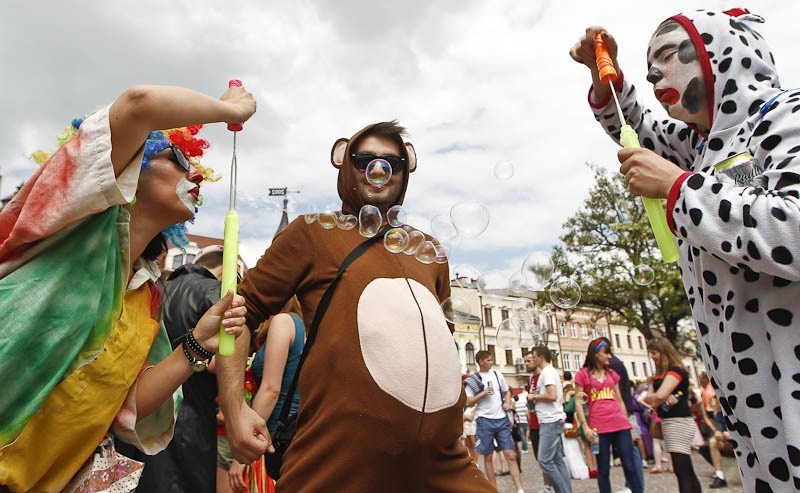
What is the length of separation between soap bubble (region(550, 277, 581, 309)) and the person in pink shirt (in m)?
2.75

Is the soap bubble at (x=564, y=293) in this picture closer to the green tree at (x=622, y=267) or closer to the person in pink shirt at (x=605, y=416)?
the person in pink shirt at (x=605, y=416)

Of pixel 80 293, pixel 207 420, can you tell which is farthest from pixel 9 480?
pixel 207 420

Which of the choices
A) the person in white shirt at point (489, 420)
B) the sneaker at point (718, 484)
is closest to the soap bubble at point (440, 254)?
the person in white shirt at point (489, 420)

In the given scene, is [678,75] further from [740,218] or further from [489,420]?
[489,420]

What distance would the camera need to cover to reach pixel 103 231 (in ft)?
5.21

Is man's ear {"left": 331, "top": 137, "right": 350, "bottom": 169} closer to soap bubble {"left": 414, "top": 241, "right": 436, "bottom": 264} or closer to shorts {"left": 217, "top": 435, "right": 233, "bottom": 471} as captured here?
soap bubble {"left": 414, "top": 241, "right": 436, "bottom": 264}

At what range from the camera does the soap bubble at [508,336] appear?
156 inches

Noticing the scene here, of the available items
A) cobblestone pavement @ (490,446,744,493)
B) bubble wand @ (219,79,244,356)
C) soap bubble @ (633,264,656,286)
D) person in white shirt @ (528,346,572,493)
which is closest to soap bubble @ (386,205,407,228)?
bubble wand @ (219,79,244,356)

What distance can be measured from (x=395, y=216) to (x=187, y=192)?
2.86 ft

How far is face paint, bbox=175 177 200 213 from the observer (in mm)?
2020

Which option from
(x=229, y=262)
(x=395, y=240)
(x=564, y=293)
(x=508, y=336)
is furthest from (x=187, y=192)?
(x=564, y=293)

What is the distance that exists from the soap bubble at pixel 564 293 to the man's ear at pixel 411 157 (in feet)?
6.37

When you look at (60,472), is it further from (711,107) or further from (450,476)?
(711,107)

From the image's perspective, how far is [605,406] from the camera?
251 inches
